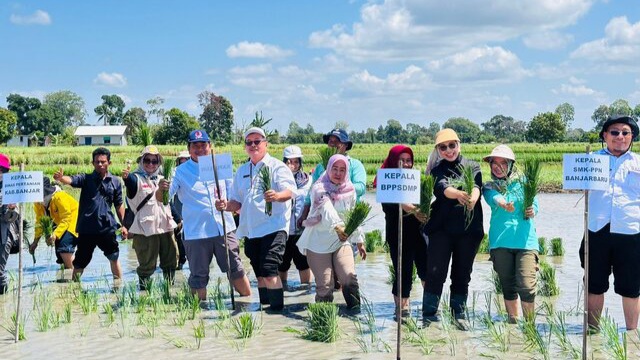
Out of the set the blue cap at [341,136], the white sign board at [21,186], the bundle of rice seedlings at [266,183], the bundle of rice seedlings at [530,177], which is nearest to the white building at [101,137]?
the blue cap at [341,136]

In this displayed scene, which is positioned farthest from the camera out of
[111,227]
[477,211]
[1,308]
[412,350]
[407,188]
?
[111,227]

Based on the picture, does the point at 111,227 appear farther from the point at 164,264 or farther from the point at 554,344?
the point at 554,344

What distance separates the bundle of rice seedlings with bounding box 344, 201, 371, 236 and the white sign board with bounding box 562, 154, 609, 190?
2130 mm

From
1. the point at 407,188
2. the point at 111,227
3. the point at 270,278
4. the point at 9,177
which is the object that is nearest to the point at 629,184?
the point at 407,188

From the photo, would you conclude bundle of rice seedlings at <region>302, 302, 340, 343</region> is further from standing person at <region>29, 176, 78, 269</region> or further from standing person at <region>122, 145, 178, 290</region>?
standing person at <region>29, 176, 78, 269</region>

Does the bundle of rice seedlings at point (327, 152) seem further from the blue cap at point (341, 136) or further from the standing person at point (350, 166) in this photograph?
the blue cap at point (341, 136)

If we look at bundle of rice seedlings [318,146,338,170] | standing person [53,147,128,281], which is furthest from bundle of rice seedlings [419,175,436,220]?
standing person [53,147,128,281]

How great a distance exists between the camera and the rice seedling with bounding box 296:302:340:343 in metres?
6.30

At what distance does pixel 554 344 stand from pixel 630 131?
76.4 inches

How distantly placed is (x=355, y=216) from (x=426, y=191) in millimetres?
840

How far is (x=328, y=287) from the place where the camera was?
740 centimetres

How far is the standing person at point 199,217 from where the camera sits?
7.85 m

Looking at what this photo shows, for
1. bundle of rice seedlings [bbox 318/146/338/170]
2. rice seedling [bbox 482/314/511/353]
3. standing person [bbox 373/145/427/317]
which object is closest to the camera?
rice seedling [bbox 482/314/511/353]

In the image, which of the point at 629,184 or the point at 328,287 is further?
the point at 328,287
